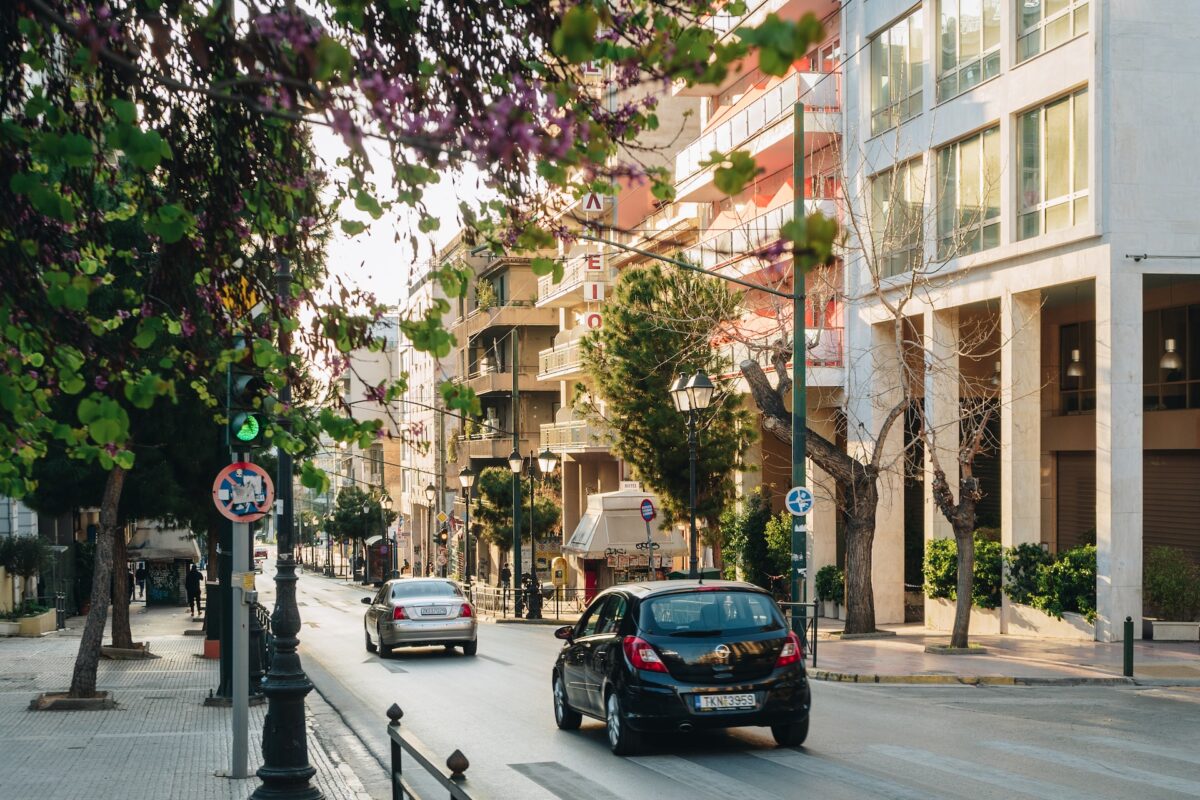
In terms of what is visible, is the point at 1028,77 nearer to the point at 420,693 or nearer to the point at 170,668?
the point at 420,693

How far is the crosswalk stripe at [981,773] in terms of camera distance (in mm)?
10734

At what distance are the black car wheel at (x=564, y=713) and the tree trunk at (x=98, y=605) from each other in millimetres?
6618

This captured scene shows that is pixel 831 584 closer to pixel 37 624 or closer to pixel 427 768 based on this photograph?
pixel 37 624

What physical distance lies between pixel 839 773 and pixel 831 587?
23637 mm

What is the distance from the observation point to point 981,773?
1175 centimetres

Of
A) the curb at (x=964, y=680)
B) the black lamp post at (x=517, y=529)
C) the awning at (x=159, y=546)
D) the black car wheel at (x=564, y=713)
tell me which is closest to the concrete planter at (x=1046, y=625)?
the curb at (x=964, y=680)

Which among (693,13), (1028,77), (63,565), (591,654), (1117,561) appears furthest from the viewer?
(63,565)

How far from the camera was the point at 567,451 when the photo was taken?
177 feet

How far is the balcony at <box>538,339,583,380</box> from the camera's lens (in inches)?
2176

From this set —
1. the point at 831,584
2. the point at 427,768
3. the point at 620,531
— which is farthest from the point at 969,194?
the point at 427,768

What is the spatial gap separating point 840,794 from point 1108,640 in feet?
49.9

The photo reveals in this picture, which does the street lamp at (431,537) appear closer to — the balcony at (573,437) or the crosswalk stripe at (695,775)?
the balcony at (573,437)

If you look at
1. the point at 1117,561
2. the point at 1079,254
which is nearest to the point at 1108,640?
the point at 1117,561

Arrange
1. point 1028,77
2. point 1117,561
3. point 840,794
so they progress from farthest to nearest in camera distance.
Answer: point 1028,77 < point 1117,561 < point 840,794
